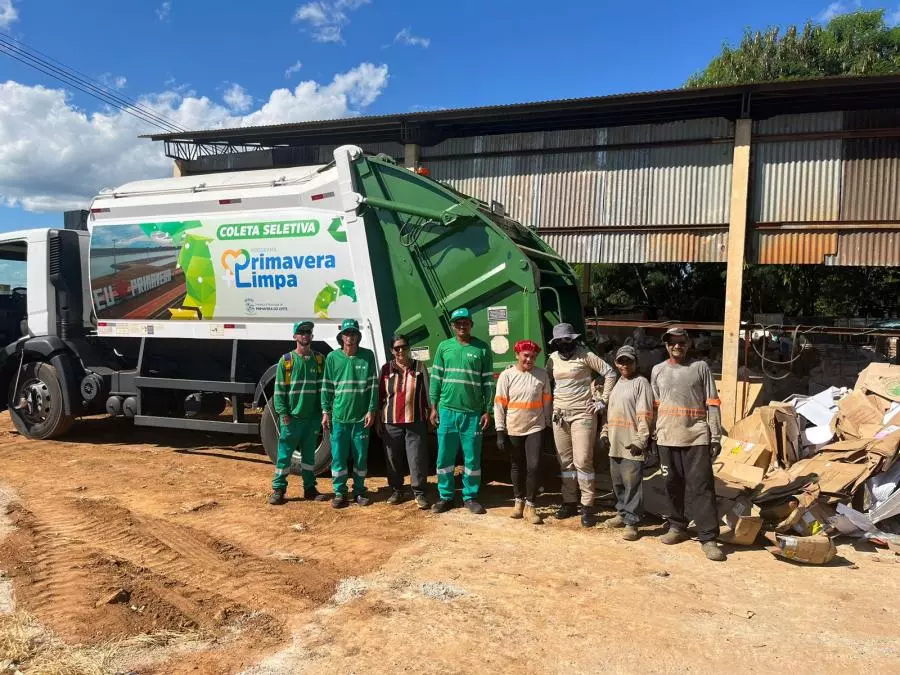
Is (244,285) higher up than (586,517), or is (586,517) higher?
(244,285)

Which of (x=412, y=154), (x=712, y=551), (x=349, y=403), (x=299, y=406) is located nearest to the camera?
(x=712, y=551)

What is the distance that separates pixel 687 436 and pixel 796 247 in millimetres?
6079

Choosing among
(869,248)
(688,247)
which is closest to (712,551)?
(688,247)

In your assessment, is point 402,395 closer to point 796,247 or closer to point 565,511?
point 565,511

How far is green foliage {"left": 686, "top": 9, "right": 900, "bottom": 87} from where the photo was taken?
1684 centimetres

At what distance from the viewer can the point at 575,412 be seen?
5.05 m

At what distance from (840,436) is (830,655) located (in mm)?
3785

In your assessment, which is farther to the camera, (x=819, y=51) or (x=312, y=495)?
(x=819, y=51)

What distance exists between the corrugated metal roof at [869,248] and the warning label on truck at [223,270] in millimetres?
7165

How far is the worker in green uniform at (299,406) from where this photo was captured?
5.52 meters

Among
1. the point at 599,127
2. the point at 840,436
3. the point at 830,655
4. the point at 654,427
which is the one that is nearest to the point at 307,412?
the point at 654,427

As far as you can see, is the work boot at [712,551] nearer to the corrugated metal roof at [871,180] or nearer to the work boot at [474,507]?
the work boot at [474,507]

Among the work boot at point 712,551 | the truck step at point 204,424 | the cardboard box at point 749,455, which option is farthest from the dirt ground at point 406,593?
the cardboard box at point 749,455

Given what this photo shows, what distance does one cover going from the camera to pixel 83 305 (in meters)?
7.95
